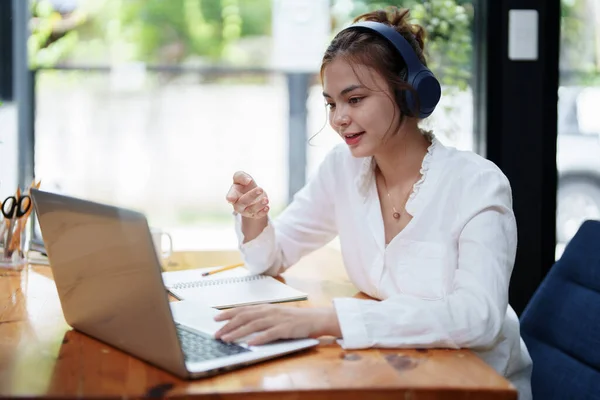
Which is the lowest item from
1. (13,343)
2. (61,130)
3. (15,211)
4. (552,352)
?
(552,352)

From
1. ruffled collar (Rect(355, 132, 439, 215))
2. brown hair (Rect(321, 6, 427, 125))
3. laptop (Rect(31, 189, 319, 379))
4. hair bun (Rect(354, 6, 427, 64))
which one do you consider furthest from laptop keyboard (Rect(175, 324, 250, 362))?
hair bun (Rect(354, 6, 427, 64))

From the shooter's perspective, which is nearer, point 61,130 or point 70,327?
point 70,327

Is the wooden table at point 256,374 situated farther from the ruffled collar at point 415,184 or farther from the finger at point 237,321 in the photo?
the ruffled collar at point 415,184

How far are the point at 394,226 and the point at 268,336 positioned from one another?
512mm

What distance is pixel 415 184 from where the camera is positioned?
4.56 feet

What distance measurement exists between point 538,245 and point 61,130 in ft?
6.18

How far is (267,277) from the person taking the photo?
5.13 ft

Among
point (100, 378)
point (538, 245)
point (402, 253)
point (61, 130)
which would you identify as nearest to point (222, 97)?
point (61, 130)

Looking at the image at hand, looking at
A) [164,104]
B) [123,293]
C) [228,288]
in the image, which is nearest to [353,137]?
[228,288]

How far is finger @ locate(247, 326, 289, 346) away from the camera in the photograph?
3.30ft

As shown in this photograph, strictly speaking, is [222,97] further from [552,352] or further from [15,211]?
[552,352]

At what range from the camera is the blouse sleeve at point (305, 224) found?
161 centimetres

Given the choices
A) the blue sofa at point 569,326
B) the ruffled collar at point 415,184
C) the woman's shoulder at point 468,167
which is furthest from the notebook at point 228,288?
the blue sofa at point 569,326

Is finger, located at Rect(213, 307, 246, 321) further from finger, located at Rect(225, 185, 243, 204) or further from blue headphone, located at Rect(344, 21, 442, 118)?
blue headphone, located at Rect(344, 21, 442, 118)
